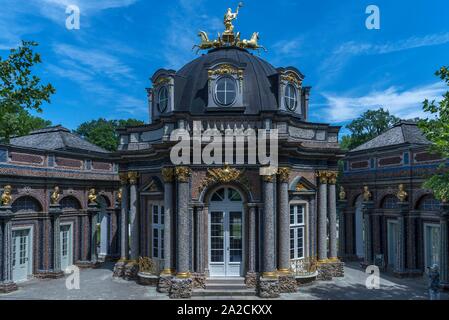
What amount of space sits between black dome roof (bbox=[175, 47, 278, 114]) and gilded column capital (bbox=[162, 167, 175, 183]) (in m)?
3.34

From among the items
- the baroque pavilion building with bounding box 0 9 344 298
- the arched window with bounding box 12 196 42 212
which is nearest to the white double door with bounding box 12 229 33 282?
the baroque pavilion building with bounding box 0 9 344 298

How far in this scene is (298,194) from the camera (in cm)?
1786

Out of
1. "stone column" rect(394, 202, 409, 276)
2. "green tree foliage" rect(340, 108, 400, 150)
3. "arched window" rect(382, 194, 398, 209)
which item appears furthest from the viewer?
"green tree foliage" rect(340, 108, 400, 150)

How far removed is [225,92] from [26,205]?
462 inches

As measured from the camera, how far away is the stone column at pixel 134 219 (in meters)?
18.7

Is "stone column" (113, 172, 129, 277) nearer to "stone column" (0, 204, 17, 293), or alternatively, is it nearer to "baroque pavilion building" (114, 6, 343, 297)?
"baroque pavilion building" (114, 6, 343, 297)

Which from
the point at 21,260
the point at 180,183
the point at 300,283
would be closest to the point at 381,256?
the point at 300,283

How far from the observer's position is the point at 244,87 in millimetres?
18406

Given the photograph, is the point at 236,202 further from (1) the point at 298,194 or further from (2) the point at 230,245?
(1) the point at 298,194

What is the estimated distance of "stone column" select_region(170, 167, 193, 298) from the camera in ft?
51.0

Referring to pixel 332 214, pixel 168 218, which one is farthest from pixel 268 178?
pixel 332 214

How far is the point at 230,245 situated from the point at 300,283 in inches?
148

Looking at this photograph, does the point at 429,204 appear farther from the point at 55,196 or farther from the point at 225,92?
the point at 55,196

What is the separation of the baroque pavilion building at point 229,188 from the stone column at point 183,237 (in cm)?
4
